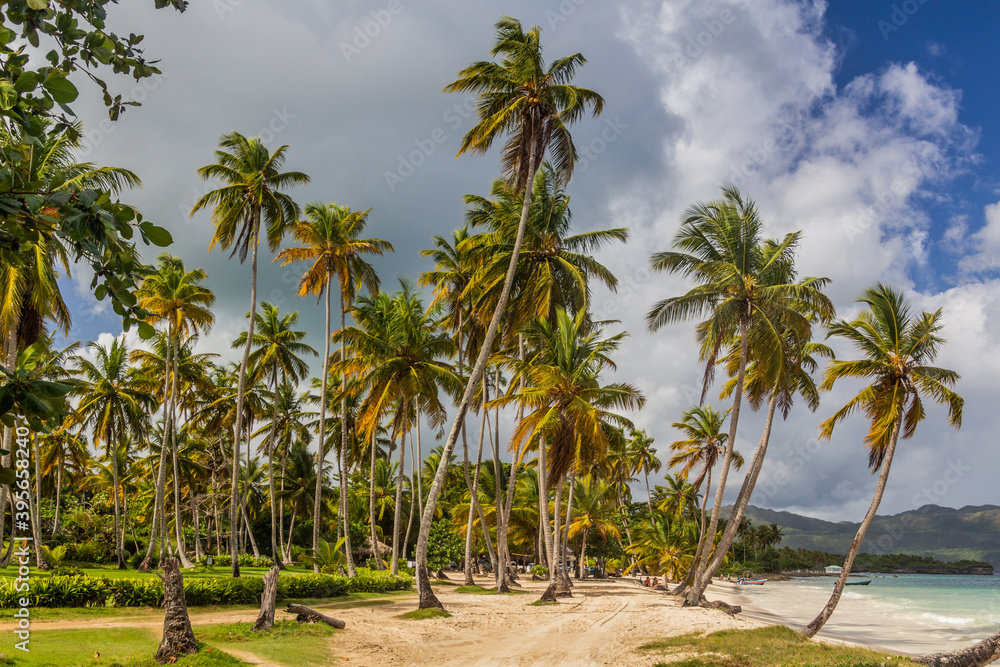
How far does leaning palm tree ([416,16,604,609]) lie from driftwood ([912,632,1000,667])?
1226 centimetres

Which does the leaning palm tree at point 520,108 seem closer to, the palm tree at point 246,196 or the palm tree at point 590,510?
the palm tree at point 246,196

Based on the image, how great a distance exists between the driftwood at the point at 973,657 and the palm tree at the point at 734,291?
8.28 metres

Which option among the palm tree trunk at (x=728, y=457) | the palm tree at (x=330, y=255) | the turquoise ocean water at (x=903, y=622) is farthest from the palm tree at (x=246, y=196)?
the turquoise ocean water at (x=903, y=622)

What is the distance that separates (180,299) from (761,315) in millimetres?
21601

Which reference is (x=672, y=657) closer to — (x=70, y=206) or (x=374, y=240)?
(x=70, y=206)

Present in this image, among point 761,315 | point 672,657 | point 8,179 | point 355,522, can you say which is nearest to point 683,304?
point 761,315

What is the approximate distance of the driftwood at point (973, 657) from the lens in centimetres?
1063

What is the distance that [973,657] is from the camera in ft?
35.6

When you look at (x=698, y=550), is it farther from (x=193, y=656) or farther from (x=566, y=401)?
(x=193, y=656)

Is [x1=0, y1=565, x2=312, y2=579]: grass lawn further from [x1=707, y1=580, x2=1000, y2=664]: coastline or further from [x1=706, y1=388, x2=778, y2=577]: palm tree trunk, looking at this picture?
[x1=707, y1=580, x2=1000, y2=664]: coastline

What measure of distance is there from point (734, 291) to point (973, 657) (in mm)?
11855

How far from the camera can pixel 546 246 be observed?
23.0 meters

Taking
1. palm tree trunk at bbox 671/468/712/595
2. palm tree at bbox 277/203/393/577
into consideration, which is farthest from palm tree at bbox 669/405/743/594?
palm tree at bbox 277/203/393/577

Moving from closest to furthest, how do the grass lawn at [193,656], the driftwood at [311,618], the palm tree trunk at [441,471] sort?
the grass lawn at [193,656], the driftwood at [311,618], the palm tree trunk at [441,471]
